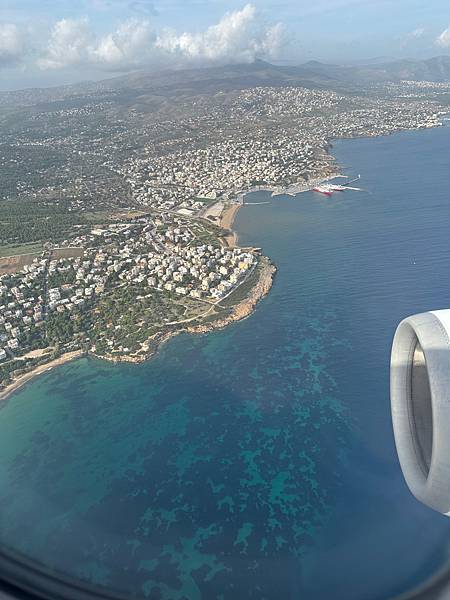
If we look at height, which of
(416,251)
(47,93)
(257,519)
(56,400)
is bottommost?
(257,519)

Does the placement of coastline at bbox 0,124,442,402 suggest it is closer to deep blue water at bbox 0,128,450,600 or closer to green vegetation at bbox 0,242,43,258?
deep blue water at bbox 0,128,450,600

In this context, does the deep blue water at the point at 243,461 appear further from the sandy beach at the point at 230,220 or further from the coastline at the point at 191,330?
the sandy beach at the point at 230,220

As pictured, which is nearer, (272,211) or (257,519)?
(257,519)

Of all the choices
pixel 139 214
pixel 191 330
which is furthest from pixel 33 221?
pixel 191 330

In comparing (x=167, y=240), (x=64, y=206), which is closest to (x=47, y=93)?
(x=64, y=206)

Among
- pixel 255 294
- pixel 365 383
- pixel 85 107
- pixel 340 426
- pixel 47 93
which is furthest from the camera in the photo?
pixel 47 93

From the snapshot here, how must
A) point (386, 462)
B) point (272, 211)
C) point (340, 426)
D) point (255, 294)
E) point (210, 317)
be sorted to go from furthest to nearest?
point (272, 211) → point (255, 294) → point (210, 317) → point (340, 426) → point (386, 462)

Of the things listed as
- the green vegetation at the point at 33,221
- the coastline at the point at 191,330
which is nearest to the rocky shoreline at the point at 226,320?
the coastline at the point at 191,330

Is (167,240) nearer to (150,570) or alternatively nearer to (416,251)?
(416,251)
